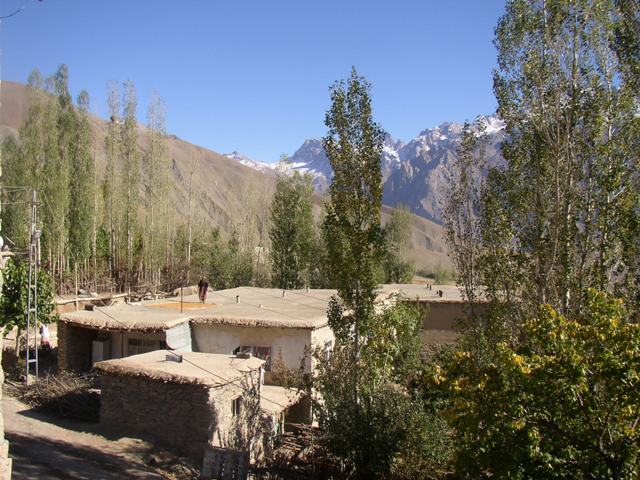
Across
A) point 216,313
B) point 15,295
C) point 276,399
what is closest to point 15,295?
point 15,295

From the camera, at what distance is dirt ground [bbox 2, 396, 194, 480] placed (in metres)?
9.97

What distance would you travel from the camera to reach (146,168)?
41.2 m

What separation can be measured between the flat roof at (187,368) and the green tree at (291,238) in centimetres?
2103

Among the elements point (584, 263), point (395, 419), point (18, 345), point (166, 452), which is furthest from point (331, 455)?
point (18, 345)

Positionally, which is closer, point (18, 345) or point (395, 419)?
point (395, 419)

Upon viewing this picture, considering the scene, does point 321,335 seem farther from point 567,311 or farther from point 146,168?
point 146,168

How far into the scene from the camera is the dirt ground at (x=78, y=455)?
997 cm

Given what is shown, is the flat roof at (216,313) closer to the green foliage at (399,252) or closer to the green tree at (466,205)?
the green tree at (466,205)

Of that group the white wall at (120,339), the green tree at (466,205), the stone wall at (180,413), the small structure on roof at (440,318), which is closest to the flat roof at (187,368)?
the stone wall at (180,413)

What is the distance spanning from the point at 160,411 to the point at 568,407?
7.89 meters

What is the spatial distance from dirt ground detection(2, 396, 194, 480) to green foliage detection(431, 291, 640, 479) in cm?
616

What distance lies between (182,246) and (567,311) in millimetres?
40519

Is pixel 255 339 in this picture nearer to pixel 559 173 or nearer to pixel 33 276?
pixel 33 276

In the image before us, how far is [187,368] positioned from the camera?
468 inches
